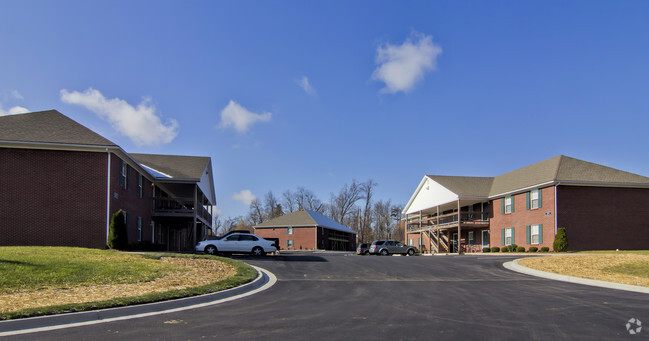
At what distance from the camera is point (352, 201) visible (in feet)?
292

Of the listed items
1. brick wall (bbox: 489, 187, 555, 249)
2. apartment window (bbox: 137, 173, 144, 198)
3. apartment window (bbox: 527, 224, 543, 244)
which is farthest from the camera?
apartment window (bbox: 527, 224, 543, 244)

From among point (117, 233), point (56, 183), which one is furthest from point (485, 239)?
point (56, 183)

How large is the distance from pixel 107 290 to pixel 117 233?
43.4ft

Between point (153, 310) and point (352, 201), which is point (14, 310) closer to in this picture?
point (153, 310)

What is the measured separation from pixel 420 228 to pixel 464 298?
133 feet

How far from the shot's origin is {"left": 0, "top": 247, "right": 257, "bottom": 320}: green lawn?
31.8ft

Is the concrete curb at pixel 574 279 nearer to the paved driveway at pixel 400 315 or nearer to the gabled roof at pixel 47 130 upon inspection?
the paved driveway at pixel 400 315

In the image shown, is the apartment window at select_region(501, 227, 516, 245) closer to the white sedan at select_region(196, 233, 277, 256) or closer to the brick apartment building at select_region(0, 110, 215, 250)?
the white sedan at select_region(196, 233, 277, 256)

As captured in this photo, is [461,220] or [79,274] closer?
[79,274]

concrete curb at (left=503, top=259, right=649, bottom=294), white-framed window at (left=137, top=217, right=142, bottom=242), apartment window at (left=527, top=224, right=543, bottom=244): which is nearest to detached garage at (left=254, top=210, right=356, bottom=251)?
apartment window at (left=527, top=224, right=543, bottom=244)

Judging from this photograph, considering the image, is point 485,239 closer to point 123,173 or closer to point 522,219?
point 522,219

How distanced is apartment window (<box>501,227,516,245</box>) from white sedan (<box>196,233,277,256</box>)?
2047 cm

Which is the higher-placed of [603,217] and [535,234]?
[603,217]

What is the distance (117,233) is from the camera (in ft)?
78.5
